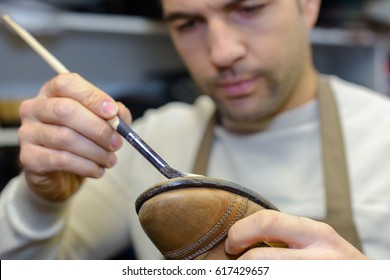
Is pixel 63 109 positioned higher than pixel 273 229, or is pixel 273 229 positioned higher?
pixel 63 109

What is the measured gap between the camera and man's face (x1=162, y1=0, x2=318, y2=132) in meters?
0.88

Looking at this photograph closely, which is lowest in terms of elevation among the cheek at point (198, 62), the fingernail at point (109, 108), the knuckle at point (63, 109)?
the cheek at point (198, 62)

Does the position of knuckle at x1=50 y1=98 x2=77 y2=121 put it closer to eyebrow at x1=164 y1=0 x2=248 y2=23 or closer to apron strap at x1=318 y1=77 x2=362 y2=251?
eyebrow at x1=164 y1=0 x2=248 y2=23

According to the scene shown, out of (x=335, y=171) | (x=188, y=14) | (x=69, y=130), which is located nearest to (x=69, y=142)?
(x=69, y=130)

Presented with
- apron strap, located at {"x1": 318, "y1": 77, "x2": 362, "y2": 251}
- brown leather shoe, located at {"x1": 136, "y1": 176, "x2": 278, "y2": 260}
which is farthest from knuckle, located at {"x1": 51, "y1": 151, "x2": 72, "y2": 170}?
apron strap, located at {"x1": 318, "y1": 77, "x2": 362, "y2": 251}

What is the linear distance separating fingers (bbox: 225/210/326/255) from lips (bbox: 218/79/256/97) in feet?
1.45

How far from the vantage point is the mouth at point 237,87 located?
92cm

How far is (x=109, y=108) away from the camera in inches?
26.1

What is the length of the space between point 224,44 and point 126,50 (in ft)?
2.53

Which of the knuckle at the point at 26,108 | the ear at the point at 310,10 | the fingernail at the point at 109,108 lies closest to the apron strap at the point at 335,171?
the ear at the point at 310,10

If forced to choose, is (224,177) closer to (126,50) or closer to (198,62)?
(198,62)

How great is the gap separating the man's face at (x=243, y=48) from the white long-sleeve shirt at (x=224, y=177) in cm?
8

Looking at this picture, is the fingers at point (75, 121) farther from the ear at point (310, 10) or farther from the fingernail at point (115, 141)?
the ear at point (310, 10)
